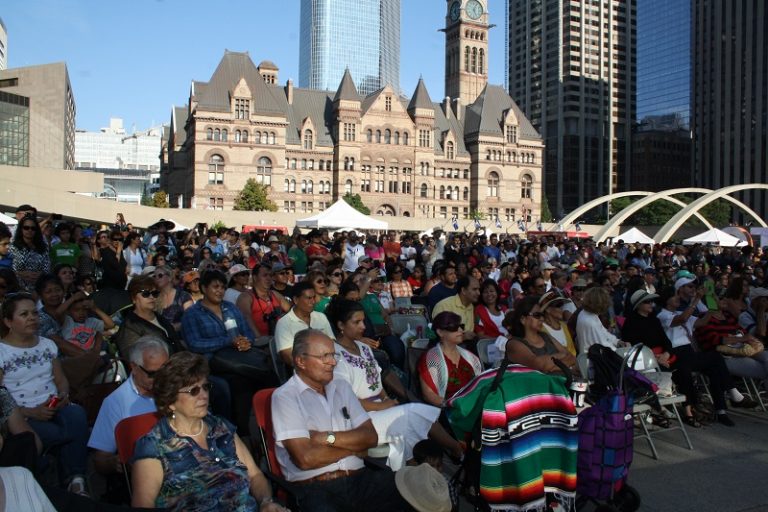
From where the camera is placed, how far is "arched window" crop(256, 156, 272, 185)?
Answer: 7819 centimetres

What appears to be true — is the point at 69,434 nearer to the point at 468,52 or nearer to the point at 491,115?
the point at 491,115

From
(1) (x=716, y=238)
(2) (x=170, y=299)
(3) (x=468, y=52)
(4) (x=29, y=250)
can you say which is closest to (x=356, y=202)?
(1) (x=716, y=238)

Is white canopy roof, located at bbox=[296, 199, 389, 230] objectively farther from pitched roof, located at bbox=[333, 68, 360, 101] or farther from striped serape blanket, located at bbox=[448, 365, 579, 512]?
pitched roof, located at bbox=[333, 68, 360, 101]

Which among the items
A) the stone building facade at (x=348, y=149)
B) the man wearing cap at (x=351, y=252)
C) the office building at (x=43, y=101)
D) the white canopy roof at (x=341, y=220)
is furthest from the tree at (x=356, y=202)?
the man wearing cap at (x=351, y=252)

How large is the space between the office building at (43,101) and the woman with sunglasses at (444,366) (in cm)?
6739

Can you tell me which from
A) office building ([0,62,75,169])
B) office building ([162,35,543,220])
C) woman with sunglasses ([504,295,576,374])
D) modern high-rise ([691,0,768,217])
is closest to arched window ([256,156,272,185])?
office building ([162,35,543,220])

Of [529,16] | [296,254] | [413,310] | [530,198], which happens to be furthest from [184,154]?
[529,16]

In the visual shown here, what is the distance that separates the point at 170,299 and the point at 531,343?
4718mm

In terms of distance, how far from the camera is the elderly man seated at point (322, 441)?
418 centimetres

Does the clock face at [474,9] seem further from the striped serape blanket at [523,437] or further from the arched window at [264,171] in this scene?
the striped serape blanket at [523,437]

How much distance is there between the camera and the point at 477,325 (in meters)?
8.90

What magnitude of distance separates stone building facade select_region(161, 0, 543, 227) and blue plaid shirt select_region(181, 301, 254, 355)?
6571 cm

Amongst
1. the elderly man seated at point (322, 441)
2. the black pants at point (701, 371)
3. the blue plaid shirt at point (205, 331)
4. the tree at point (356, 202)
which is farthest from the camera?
the tree at point (356, 202)

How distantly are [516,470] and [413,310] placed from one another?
6258mm
